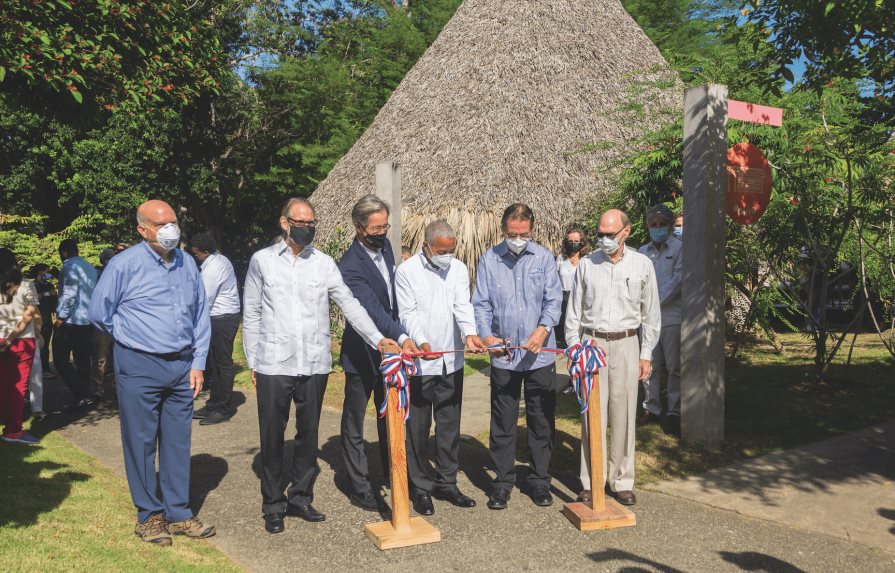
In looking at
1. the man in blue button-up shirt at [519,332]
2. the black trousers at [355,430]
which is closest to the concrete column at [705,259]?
the man in blue button-up shirt at [519,332]

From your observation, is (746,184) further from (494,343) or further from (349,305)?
(349,305)

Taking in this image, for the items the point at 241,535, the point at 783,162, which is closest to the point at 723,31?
the point at 783,162

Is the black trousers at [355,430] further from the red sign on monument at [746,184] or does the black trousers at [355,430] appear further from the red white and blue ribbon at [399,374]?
the red sign on monument at [746,184]

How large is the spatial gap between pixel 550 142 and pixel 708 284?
7.03 m

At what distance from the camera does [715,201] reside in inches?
252

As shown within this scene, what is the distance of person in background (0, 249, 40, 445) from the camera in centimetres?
689

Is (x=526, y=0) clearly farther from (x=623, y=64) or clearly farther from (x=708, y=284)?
(x=708, y=284)

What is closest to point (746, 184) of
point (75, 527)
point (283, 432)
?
point (283, 432)

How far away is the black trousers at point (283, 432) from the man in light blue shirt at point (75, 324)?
181 inches

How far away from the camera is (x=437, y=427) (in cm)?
527

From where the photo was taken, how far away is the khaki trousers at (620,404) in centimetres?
530

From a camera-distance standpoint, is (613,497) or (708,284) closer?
(613,497)

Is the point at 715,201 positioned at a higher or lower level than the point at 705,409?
higher

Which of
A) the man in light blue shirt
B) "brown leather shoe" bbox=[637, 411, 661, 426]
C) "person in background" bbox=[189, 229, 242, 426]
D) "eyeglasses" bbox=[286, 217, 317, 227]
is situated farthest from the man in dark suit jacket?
the man in light blue shirt
